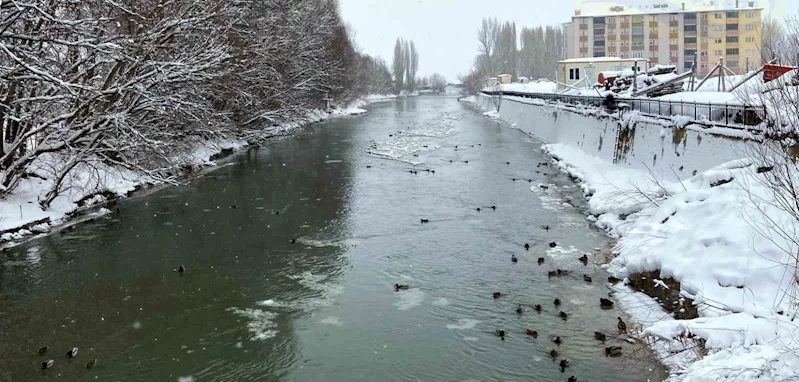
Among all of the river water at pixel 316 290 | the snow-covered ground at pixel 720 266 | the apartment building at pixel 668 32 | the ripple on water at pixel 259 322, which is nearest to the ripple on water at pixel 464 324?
the river water at pixel 316 290

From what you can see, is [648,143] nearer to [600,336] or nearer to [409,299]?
[409,299]

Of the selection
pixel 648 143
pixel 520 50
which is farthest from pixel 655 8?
pixel 648 143

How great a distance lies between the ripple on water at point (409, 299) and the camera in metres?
9.75

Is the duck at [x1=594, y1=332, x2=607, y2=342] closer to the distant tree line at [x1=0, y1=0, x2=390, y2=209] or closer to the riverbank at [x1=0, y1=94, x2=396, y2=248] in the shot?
the distant tree line at [x1=0, y1=0, x2=390, y2=209]

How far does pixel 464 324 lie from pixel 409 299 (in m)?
1.27

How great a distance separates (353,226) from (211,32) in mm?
10986

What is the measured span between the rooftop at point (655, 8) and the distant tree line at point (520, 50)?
24.8m

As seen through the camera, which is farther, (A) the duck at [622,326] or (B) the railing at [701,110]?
(B) the railing at [701,110]

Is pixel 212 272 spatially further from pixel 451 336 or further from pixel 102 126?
pixel 102 126

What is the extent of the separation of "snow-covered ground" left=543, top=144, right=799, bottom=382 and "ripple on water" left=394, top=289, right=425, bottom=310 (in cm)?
308

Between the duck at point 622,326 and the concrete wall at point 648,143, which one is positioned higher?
the concrete wall at point 648,143

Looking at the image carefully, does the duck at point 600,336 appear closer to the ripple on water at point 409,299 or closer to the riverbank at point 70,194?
the ripple on water at point 409,299

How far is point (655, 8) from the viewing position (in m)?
99.6

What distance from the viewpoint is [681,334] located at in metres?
7.87
